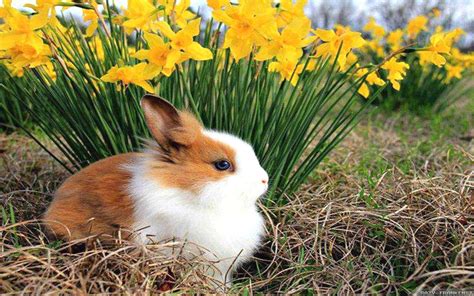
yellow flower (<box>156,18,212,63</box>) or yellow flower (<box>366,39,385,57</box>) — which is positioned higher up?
yellow flower (<box>156,18,212,63</box>)

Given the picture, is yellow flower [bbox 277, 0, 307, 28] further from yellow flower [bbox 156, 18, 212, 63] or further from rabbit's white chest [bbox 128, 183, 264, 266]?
rabbit's white chest [bbox 128, 183, 264, 266]

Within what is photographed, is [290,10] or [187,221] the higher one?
[290,10]

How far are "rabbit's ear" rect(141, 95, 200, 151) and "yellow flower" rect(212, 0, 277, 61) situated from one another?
290 mm

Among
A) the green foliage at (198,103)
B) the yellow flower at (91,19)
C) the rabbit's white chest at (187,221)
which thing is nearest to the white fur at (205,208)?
the rabbit's white chest at (187,221)

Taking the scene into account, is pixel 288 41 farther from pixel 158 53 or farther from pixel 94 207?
pixel 94 207

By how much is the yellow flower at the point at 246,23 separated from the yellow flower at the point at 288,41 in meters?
0.05

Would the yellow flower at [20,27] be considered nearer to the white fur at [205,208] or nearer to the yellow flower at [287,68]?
the white fur at [205,208]

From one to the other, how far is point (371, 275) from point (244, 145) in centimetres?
60

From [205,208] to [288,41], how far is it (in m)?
0.64

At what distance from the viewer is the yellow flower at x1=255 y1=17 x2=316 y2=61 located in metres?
1.89

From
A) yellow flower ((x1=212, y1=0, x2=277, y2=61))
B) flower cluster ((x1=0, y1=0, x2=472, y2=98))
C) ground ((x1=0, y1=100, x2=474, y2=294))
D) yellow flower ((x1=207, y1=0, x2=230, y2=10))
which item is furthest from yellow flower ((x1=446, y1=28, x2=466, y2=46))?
yellow flower ((x1=207, y1=0, x2=230, y2=10))

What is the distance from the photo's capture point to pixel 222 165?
178cm

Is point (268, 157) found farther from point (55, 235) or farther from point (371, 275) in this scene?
point (55, 235)

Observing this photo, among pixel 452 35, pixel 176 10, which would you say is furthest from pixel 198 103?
pixel 452 35
